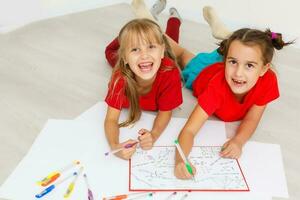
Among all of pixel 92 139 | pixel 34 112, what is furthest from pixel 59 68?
pixel 92 139

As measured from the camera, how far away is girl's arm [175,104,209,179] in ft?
2.91

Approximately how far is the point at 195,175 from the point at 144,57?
1.20 feet

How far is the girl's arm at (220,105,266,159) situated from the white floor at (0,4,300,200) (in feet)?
0.21

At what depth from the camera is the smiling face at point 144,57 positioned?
1.01 m

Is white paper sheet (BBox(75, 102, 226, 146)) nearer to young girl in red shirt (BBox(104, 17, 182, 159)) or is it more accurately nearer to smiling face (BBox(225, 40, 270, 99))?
young girl in red shirt (BBox(104, 17, 182, 159))

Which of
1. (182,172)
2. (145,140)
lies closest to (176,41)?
(145,140)

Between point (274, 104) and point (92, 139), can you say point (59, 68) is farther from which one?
point (274, 104)

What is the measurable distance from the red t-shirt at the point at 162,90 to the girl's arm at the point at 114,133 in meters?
0.03

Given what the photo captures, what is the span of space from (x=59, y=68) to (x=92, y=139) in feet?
1.90

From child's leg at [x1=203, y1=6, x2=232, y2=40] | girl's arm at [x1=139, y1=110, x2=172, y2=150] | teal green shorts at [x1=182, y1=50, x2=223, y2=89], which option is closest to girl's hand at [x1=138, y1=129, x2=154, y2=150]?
girl's arm at [x1=139, y1=110, x2=172, y2=150]

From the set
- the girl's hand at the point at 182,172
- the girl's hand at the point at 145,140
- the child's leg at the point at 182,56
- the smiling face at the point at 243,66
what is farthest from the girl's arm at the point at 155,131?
the child's leg at the point at 182,56

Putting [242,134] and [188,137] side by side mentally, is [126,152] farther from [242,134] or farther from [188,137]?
[242,134]

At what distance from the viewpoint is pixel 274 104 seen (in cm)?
131

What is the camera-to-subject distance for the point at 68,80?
4.68 ft
